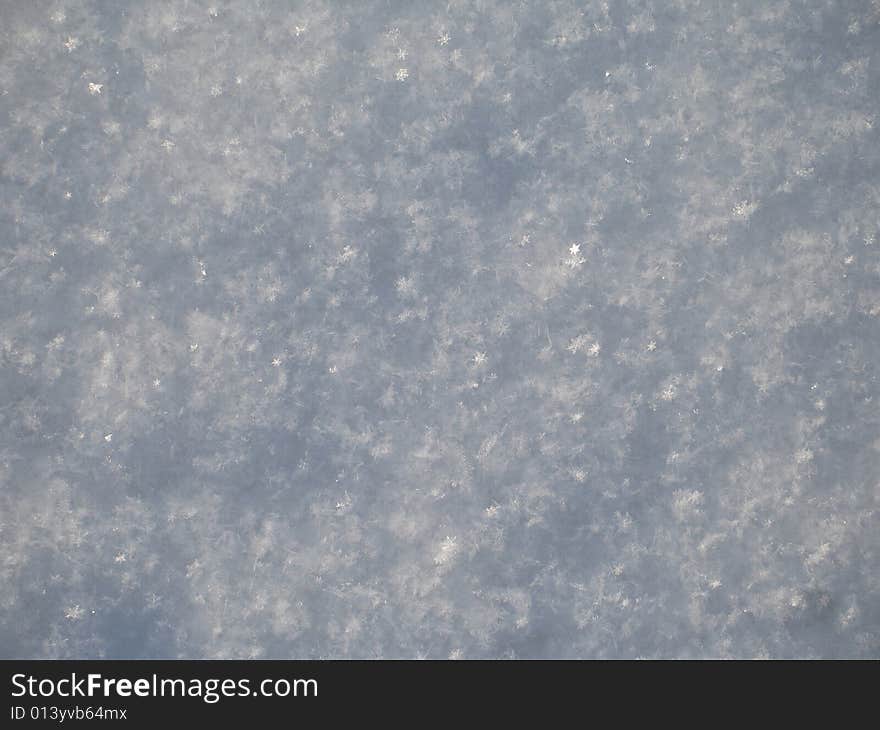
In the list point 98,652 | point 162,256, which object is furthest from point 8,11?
point 98,652

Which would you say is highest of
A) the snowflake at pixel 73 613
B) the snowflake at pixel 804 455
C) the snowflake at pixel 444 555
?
the snowflake at pixel 804 455

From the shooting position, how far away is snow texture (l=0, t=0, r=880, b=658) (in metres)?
15.2

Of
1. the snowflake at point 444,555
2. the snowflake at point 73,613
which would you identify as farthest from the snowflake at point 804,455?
the snowflake at point 73,613

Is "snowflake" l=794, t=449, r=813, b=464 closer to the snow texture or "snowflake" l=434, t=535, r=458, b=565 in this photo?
the snow texture

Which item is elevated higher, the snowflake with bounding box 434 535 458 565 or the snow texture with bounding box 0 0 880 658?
the snow texture with bounding box 0 0 880 658

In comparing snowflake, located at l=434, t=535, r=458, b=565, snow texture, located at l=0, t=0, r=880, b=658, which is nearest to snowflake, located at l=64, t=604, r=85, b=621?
snow texture, located at l=0, t=0, r=880, b=658

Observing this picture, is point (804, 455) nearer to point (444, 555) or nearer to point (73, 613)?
point (444, 555)

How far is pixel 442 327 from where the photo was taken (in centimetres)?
1534

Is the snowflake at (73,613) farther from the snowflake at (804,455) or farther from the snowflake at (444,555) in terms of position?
the snowflake at (804,455)

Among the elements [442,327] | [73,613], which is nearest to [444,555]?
[442,327]

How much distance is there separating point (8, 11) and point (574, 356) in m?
9.09

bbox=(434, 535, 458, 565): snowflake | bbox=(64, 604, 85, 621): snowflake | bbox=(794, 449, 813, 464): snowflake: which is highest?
bbox=(794, 449, 813, 464): snowflake

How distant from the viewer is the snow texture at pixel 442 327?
49.8 feet

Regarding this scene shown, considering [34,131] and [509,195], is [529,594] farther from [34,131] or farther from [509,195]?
[34,131]
